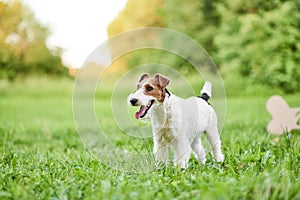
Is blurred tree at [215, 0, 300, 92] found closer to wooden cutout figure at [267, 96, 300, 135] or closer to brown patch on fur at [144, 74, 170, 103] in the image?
wooden cutout figure at [267, 96, 300, 135]

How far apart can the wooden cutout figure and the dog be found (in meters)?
1.75

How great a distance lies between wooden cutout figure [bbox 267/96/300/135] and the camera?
181 inches

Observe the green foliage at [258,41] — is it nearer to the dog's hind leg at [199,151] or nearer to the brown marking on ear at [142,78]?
the dog's hind leg at [199,151]

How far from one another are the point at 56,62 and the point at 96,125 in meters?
15.4

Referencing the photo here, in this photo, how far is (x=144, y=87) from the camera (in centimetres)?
249

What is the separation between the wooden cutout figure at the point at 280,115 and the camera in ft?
15.1

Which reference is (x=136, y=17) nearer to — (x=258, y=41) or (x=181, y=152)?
(x=258, y=41)

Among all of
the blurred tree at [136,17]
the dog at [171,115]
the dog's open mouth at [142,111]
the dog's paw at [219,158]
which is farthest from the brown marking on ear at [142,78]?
the blurred tree at [136,17]

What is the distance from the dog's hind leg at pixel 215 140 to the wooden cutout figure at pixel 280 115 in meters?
1.61

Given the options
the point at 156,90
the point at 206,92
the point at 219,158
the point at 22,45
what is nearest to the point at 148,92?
the point at 156,90

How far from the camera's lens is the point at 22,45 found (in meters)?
17.0

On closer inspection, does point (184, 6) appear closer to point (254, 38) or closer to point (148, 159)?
point (254, 38)

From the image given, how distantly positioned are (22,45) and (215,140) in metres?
15.2

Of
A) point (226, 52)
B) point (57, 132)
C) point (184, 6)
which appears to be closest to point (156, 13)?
point (184, 6)
